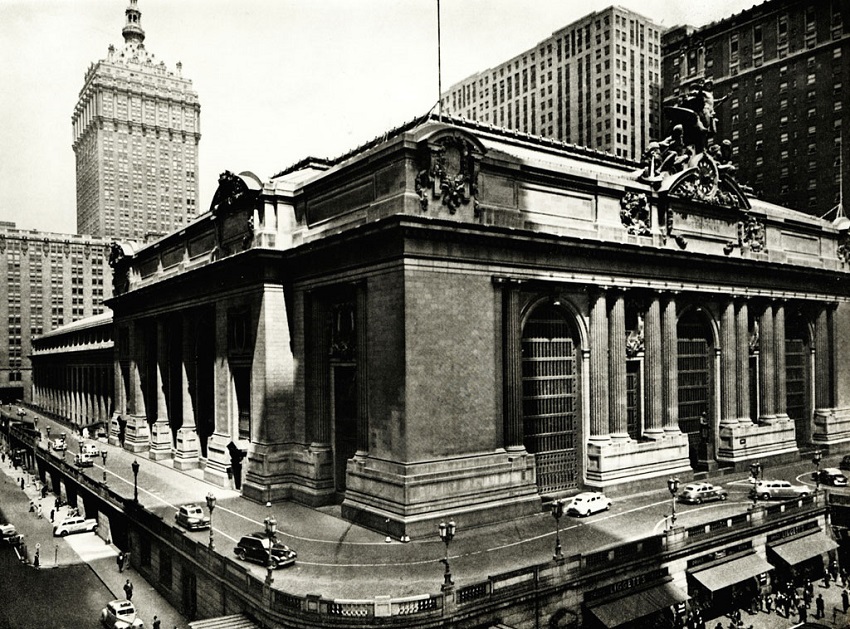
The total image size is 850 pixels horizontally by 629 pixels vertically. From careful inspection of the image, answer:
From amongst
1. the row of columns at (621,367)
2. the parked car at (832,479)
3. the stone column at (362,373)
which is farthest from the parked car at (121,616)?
the parked car at (832,479)

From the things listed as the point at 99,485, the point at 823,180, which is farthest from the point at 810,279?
the point at 99,485

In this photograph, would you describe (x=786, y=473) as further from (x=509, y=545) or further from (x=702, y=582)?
(x=509, y=545)

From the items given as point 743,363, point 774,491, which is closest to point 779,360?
point 743,363

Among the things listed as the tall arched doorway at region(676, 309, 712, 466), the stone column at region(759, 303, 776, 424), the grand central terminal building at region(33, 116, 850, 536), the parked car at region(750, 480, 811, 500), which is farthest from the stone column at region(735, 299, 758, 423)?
the parked car at region(750, 480, 811, 500)

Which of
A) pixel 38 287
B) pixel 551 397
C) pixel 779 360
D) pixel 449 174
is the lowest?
pixel 551 397

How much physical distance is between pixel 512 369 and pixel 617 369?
28.2 ft

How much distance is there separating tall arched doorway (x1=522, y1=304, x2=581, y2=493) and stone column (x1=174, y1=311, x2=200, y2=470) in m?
26.0

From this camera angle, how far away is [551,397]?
4019 centimetres

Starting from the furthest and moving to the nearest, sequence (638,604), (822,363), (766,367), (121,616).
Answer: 1. (822,363)
2. (766,367)
3. (121,616)
4. (638,604)

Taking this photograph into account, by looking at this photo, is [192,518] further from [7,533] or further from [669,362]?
[669,362]

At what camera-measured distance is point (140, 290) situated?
61.6m

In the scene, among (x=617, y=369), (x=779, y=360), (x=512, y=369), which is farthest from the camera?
(x=779, y=360)

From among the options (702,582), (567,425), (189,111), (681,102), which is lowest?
(702,582)

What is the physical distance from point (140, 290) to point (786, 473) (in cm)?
5131
